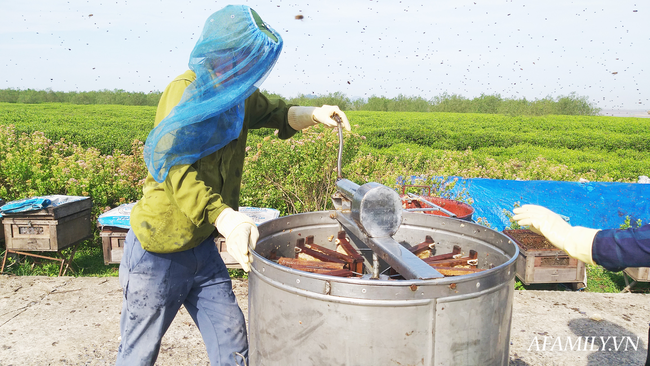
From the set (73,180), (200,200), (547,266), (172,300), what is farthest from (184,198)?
(73,180)

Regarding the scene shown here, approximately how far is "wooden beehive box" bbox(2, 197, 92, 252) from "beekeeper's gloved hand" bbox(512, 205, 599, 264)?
4246 mm

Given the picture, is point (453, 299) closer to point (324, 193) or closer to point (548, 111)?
point (324, 193)

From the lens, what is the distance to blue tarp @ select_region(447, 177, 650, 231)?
17.5 ft

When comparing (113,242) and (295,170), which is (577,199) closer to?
(295,170)

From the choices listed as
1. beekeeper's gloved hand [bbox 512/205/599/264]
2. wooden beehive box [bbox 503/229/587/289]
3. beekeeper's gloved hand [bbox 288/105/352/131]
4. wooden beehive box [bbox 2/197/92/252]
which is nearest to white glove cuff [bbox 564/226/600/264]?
beekeeper's gloved hand [bbox 512/205/599/264]

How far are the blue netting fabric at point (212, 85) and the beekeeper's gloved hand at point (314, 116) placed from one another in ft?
1.51

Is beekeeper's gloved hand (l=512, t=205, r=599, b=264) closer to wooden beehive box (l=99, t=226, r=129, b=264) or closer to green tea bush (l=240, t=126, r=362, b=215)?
green tea bush (l=240, t=126, r=362, b=215)

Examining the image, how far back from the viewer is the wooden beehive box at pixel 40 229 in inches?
173

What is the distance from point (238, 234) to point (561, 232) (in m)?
1.15

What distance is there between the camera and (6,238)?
4516mm

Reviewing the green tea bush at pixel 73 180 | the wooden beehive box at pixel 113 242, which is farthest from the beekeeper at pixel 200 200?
the green tea bush at pixel 73 180

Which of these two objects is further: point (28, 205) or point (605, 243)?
point (28, 205)

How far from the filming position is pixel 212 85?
70.1 inches

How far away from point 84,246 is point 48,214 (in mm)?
1307
